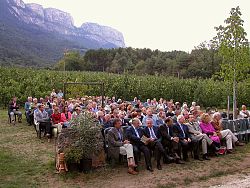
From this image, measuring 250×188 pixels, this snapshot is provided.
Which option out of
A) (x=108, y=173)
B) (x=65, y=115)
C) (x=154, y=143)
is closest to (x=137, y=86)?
(x=65, y=115)

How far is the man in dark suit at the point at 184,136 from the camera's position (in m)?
9.70

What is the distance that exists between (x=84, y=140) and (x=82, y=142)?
0.08 metres

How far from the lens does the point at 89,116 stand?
8.93 meters

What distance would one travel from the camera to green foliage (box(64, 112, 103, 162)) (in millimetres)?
8281

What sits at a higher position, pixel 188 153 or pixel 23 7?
pixel 23 7

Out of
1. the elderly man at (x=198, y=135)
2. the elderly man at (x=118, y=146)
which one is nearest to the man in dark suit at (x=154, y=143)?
the elderly man at (x=118, y=146)

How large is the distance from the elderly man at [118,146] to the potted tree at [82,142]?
352 mm

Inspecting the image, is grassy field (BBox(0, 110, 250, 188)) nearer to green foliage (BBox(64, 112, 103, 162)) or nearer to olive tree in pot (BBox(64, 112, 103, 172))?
olive tree in pot (BBox(64, 112, 103, 172))

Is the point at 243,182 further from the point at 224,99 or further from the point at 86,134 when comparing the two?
the point at 224,99

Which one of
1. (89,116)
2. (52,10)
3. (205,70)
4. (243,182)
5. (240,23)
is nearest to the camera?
(243,182)

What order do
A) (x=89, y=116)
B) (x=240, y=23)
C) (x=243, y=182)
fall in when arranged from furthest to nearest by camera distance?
(x=240, y=23) < (x=89, y=116) < (x=243, y=182)

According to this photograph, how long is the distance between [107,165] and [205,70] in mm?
44386

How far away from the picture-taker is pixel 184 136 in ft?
32.5

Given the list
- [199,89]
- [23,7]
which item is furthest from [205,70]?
[23,7]
